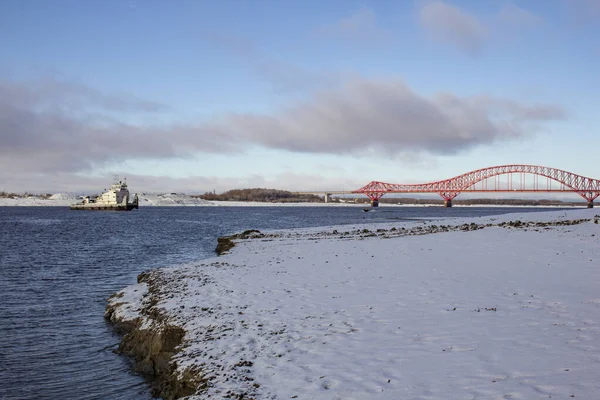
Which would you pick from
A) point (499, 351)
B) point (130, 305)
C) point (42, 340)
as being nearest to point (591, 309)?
point (499, 351)

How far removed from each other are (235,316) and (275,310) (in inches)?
44.7

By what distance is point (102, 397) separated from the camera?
10.0m

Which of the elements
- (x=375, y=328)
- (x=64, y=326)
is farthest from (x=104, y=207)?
(x=375, y=328)

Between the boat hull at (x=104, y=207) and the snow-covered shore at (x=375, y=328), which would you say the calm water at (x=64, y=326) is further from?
the boat hull at (x=104, y=207)

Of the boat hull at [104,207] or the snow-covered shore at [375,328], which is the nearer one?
the snow-covered shore at [375,328]

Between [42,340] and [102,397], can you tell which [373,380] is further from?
[42,340]

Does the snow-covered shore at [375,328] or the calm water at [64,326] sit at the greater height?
the snow-covered shore at [375,328]

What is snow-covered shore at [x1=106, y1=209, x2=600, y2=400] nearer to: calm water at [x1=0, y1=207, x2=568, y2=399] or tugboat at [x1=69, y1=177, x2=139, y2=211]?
Result: calm water at [x1=0, y1=207, x2=568, y2=399]

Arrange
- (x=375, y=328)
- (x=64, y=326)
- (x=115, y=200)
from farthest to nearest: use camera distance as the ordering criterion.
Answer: (x=115, y=200) → (x=64, y=326) → (x=375, y=328)

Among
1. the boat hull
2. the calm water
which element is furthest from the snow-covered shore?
the boat hull

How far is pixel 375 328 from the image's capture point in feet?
34.5

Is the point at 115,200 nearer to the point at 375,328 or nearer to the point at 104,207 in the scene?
the point at 104,207

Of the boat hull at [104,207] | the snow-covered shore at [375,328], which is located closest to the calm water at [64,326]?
the snow-covered shore at [375,328]

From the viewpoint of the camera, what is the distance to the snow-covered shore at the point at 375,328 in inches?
300
